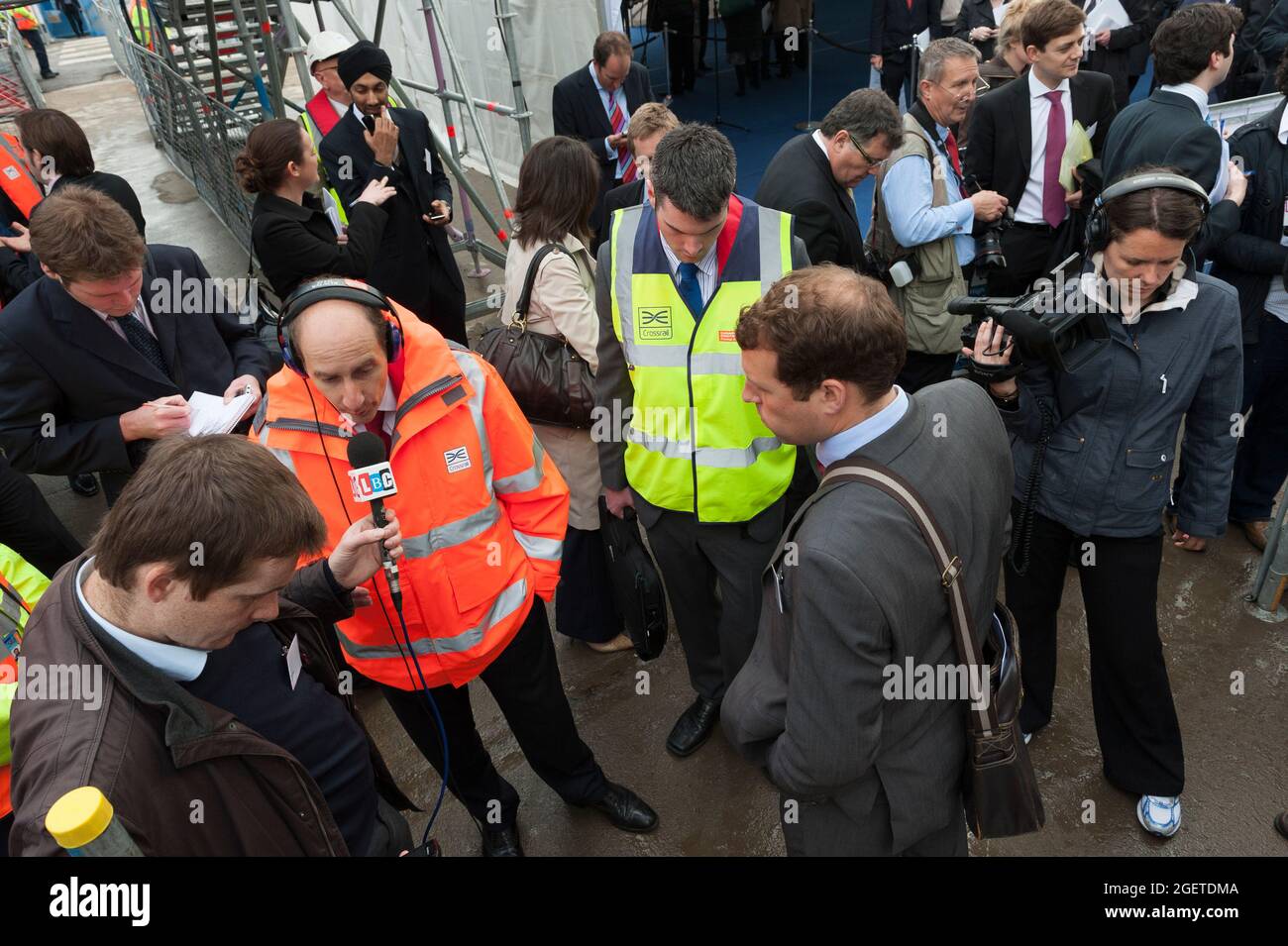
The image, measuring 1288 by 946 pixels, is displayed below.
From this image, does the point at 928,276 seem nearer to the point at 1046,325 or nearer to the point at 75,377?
the point at 1046,325

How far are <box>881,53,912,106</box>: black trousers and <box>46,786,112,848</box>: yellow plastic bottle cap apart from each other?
895cm

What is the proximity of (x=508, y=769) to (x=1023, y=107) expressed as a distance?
13.5ft

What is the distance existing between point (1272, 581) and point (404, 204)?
457 centimetres

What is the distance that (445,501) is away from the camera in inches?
89.6

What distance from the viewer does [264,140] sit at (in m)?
3.79

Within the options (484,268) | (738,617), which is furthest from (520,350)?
(484,268)

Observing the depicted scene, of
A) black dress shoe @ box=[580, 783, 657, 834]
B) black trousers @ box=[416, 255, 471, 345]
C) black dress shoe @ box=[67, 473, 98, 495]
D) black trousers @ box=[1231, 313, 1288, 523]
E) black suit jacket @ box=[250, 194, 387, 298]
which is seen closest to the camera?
black dress shoe @ box=[580, 783, 657, 834]

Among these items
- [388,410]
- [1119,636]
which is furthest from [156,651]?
[1119,636]

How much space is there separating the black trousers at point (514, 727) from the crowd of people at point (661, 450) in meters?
0.01

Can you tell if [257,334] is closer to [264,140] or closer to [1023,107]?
[264,140]

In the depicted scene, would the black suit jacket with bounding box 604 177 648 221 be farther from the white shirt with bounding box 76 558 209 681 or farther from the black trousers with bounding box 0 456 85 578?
the white shirt with bounding box 76 558 209 681

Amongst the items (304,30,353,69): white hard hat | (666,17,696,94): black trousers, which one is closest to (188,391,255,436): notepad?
(304,30,353,69): white hard hat

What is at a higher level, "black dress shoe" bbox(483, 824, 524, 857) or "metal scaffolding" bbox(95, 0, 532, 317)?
"metal scaffolding" bbox(95, 0, 532, 317)

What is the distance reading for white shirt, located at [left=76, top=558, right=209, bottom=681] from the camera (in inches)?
57.3
